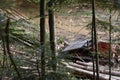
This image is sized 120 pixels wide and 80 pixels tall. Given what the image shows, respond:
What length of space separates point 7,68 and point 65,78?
26.0 inches

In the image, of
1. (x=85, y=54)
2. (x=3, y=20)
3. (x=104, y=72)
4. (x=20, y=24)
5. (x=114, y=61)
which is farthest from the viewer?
(x=85, y=54)

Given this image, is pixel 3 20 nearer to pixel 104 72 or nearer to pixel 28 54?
pixel 28 54

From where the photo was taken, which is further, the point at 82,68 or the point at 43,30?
the point at 82,68

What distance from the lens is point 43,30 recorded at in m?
3.35

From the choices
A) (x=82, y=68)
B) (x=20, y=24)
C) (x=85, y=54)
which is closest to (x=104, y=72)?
(x=82, y=68)

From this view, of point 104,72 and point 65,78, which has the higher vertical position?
point 65,78

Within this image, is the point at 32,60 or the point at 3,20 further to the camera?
the point at 32,60

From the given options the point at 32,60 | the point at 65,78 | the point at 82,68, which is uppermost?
the point at 32,60

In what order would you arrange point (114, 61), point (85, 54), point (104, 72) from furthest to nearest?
1. point (85, 54)
2. point (114, 61)
3. point (104, 72)

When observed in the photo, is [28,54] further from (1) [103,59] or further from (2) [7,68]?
(1) [103,59]

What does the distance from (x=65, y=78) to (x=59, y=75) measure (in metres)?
0.11

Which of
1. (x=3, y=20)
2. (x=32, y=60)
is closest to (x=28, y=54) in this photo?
(x=32, y=60)

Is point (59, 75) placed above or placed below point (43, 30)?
below

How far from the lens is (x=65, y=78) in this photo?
342 cm
